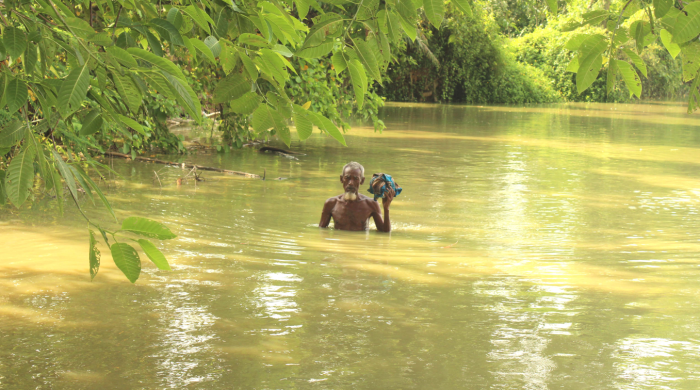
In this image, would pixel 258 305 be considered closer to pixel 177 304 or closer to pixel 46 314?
pixel 177 304

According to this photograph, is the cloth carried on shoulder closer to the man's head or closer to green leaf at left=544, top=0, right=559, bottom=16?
the man's head

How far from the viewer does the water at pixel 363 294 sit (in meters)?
3.74

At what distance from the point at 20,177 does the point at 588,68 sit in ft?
6.26

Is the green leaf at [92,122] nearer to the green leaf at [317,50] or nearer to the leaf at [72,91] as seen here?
the leaf at [72,91]

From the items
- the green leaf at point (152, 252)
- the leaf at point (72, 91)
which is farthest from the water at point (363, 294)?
the leaf at point (72, 91)

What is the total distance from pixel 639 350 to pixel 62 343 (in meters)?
3.26

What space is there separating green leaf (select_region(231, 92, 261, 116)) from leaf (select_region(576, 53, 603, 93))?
1.12m

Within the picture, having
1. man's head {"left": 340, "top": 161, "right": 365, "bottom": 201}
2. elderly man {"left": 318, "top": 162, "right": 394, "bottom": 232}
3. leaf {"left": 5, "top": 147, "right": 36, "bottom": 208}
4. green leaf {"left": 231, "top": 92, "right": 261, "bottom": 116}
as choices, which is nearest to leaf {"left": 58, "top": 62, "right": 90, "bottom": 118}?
leaf {"left": 5, "top": 147, "right": 36, "bottom": 208}

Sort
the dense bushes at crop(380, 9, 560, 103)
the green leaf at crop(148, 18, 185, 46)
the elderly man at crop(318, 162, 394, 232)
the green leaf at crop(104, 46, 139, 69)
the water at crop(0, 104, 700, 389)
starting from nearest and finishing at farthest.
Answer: the green leaf at crop(104, 46, 139, 69) → the green leaf at crop(148, 18, 185, 46) → the water at crop(0, 104, 700, 389) → the elderly man at crop(318, 162, 394, 232) → the dense bushes at crop(380, 9, 560, 103)

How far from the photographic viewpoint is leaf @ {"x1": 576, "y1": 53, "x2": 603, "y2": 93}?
8.09 feet

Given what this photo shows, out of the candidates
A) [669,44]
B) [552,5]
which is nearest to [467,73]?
[669,44]

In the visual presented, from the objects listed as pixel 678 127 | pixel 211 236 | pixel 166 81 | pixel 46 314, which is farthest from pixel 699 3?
pixel 678 127

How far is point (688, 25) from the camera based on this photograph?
7.31 ft

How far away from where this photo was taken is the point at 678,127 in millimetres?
23578
